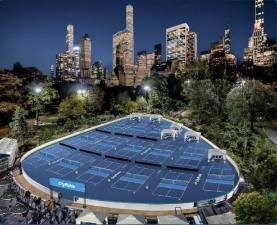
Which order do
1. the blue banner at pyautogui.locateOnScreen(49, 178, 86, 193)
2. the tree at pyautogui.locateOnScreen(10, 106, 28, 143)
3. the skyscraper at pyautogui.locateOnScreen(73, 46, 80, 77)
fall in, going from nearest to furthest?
the blue banner at pyautogui.locateOnScreen(49, 178, 86, 193) < the tree at pyautogui.locateOnScreen(10, 106, 28, 143) < the skyscraper at pyautogui.locateOnScreen(73, 46, 80, 77)

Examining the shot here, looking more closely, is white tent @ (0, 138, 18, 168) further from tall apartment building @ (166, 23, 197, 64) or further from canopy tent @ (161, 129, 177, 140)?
tall apartment building @ (166, 23, 197, 64)

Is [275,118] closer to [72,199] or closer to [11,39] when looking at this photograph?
[72,199]

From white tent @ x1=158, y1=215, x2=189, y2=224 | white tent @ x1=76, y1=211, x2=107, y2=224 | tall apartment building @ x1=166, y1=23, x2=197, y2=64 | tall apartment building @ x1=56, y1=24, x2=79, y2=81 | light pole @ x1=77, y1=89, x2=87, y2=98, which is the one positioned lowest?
white tent @ x1=158, y1=215, x2=189, y2=224

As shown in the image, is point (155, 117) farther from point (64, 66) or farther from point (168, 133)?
point (64, 66)

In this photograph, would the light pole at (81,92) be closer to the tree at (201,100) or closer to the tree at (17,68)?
the tree at (17,68)

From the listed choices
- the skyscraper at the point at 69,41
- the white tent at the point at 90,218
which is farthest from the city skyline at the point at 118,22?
the white tent at the point at 90,218

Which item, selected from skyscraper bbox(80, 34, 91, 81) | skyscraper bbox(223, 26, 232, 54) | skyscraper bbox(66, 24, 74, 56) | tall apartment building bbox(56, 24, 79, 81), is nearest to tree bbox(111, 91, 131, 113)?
skyscraper bbox(80, 34, 91, 81)

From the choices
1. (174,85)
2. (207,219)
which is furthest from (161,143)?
(207,219)
